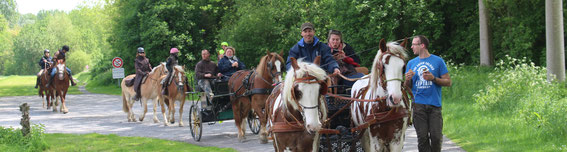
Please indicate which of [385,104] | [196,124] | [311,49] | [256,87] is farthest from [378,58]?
[196,124]

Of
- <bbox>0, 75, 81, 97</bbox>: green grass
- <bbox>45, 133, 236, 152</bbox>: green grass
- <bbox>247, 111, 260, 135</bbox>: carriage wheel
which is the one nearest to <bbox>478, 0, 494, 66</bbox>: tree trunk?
<bbox>247, 111, 260, 135</bbox>: carriage wheel

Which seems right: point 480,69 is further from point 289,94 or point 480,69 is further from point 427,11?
point 289,94

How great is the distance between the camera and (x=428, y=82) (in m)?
6.88

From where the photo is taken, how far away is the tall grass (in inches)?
383

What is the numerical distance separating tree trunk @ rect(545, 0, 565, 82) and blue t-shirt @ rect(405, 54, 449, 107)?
8.64 metres

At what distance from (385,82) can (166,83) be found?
11.0m

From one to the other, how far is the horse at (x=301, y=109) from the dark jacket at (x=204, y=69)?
7248 millimetres

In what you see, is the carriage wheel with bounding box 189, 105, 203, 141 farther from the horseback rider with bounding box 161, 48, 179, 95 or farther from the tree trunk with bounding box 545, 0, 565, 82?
the tree trunk with bounding box 545, 0, 565, 82

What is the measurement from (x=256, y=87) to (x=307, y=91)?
19.3 feet

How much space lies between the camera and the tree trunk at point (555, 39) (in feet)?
46.3

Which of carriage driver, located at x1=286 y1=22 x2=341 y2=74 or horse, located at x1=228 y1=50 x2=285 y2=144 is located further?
horse, located at x1=228 y1=50 x2=285 y2=144

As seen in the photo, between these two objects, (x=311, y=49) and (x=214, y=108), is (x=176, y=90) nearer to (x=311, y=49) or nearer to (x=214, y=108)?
(x=214, y=108)

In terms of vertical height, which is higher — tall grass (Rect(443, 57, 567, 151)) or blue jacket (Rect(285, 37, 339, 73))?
blue jacket (Rect(285, 37, 339, 73))

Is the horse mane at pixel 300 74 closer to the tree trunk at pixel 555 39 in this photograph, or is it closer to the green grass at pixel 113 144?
the green grass at pixel 113 144
